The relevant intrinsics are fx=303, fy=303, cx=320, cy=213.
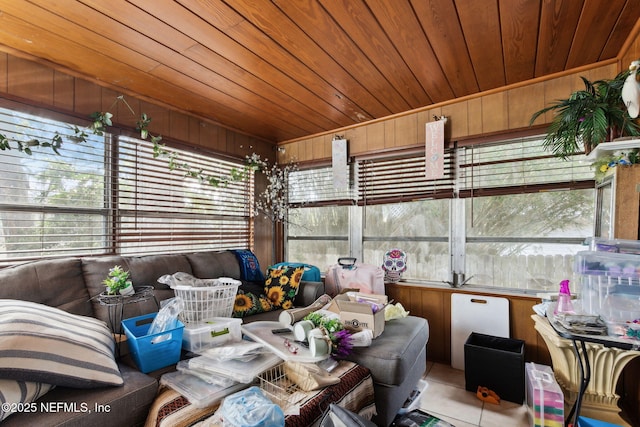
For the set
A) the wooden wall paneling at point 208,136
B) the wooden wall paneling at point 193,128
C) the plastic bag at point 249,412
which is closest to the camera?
the plastic bag at point 249,412

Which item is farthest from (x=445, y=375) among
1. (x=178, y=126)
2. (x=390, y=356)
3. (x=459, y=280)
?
(x=178, y=126)

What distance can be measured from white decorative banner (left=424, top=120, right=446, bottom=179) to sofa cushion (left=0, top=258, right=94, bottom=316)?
8.92ft

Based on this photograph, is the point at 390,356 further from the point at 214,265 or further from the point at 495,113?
the point at 495,113

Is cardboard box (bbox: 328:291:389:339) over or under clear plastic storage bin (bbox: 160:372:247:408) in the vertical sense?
over

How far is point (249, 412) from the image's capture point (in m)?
1.00

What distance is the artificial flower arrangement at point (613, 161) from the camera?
63.2 inches

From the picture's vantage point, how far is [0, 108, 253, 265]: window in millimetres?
1942

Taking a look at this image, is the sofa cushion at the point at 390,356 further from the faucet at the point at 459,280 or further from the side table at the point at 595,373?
the faucet at the point at 459,280

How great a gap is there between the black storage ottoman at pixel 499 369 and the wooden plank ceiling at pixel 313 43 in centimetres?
197

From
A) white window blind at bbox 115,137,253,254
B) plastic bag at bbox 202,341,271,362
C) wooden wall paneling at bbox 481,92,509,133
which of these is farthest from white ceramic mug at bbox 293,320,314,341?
wooden wall paneling at bbox 481,92,509,133

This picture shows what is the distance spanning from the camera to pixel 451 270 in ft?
8.82

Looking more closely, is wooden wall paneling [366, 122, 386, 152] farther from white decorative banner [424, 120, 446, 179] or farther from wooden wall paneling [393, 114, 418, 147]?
white decorative banner [424, 120, 446, 179]

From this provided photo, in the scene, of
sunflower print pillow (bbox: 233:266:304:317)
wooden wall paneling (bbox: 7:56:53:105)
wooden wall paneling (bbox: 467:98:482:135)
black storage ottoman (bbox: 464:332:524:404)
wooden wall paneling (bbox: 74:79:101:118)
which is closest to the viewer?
wooden wall paneling (bbox: 7:56:53:105)

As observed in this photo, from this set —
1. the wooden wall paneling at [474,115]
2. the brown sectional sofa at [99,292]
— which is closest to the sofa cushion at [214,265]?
the brown sectional sofa at [99,292]
